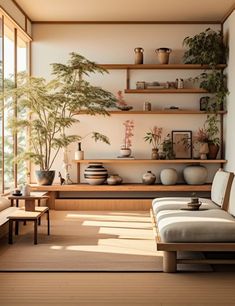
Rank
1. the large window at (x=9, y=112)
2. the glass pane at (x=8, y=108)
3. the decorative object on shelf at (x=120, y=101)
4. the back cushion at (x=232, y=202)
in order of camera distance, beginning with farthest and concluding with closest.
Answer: the decorative object on shelf at (x=120, y=101)
the glass pane at (x=8, y=108)
the large window at (x=9, y=112)
the back cushion at (x=232, y=202)

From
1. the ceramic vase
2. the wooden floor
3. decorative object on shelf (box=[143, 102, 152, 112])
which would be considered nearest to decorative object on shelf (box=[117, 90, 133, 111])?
decorative object on shelf (box=[143, 102, 152, 112])

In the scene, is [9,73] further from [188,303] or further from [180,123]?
[188,303]

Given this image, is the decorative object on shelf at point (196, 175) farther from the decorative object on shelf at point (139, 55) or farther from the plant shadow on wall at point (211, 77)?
the decorative object on shelf at point (139, 55)

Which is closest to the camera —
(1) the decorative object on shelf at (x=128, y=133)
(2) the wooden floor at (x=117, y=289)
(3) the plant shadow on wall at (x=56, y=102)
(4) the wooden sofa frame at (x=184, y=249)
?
(2) the wooden floor at (x=117, y=289)

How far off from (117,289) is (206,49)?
16.7 ft

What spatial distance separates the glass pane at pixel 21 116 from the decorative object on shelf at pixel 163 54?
2.21 metres

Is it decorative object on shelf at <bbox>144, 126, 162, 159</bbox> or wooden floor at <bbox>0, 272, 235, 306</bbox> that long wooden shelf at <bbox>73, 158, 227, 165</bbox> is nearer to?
decorative object on shelf at <bbox>144, 126, 162, 159</bbox>


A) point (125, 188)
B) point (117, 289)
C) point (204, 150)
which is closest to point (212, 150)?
point (204, 150)

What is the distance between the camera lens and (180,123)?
800cm

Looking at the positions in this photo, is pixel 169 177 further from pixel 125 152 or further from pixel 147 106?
pixel 147 106

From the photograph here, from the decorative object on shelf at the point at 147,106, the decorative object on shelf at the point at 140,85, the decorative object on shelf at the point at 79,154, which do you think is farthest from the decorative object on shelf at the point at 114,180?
the decorative object on shelf at the point at 140,85

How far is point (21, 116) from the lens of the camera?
7.54m

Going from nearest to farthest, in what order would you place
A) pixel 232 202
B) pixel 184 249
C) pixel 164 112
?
pixel 184 249, pixel 232 202, pixel 164 112

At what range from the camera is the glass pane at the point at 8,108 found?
22.1 feet
